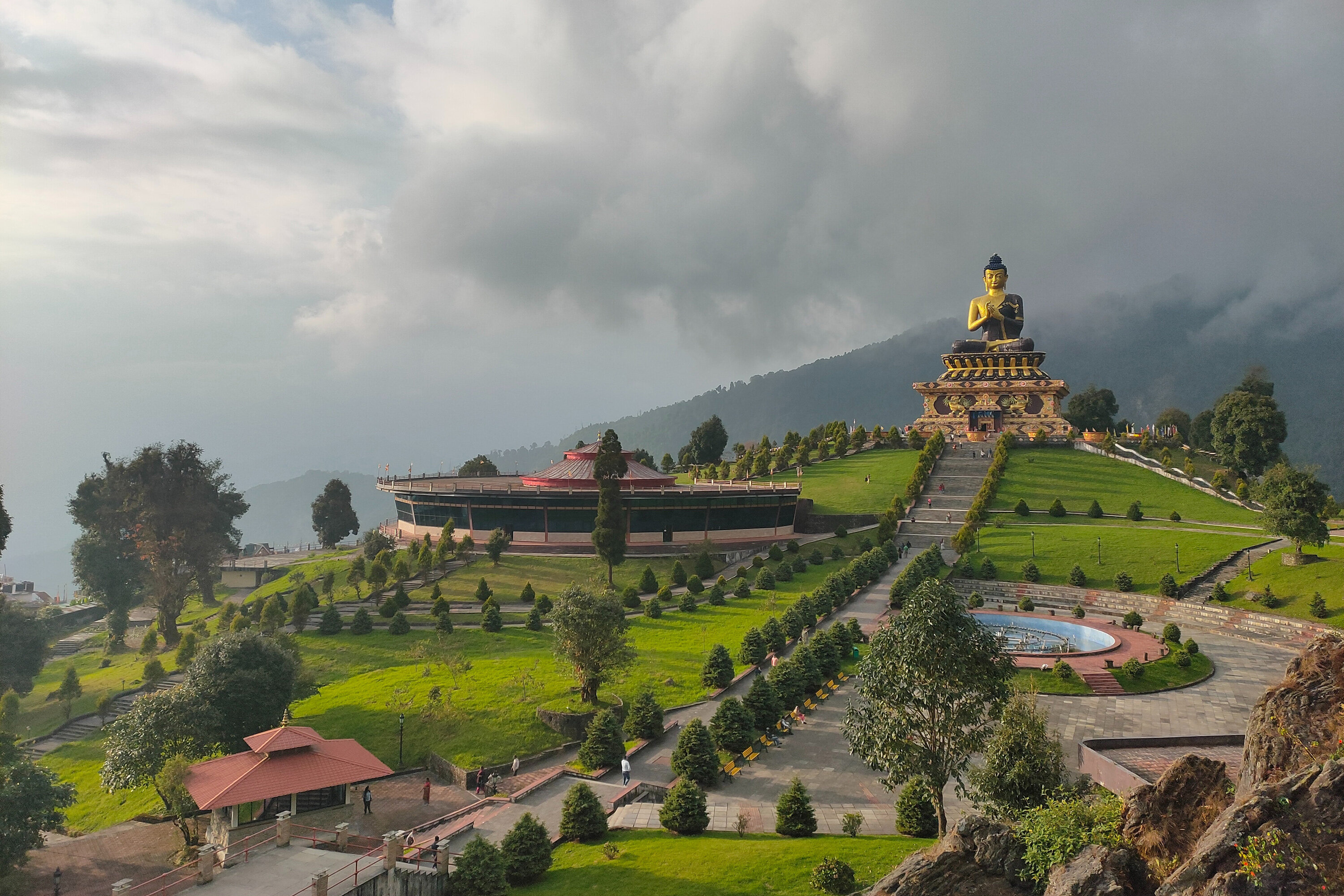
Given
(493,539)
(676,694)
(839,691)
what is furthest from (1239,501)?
(493,539)

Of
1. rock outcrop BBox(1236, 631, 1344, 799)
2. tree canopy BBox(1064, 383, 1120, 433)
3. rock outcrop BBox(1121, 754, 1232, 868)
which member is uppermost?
tree canopy BBox(1064, 383, 1120, 433)

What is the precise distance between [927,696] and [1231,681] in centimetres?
2188

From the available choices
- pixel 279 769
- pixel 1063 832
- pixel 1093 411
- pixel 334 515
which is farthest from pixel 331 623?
pixel 1093 411

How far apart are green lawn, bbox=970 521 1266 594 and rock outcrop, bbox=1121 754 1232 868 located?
122 ft

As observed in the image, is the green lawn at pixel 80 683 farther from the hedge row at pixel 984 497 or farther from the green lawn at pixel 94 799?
the hedge row at pixel 984 497

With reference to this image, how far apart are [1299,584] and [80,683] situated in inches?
2511

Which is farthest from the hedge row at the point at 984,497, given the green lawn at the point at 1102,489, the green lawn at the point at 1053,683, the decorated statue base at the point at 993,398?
the green lawn at the point at 1053,683

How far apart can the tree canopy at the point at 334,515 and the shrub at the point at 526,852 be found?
213ft

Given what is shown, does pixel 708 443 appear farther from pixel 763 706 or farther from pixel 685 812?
pixel 685 812

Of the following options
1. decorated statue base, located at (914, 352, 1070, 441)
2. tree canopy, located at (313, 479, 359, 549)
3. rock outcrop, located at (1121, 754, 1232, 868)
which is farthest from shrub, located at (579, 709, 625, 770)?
decorated statue base, located at (914, 352, 1070, 441)

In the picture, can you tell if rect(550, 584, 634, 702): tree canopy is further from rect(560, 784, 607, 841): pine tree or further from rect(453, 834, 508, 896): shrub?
rect(453, 834, 508, 896): shrub

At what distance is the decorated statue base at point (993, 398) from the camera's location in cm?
8881

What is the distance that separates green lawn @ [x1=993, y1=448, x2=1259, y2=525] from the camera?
5791 cm

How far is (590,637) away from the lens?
1128 inches
